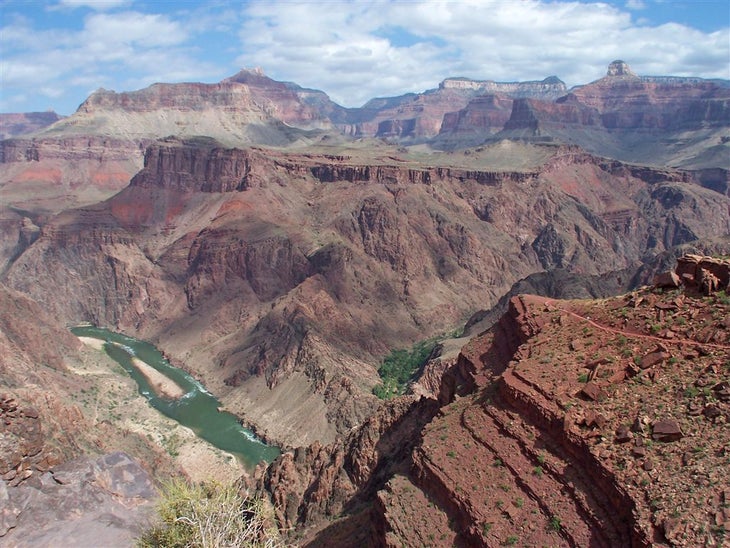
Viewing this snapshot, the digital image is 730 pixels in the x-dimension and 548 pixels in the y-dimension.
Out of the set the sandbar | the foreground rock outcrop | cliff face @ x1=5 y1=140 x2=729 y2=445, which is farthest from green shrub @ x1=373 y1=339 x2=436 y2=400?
the foreground rock outcrop

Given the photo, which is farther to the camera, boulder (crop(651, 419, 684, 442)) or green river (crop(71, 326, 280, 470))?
green river (crop(71, 326, 280, 470))

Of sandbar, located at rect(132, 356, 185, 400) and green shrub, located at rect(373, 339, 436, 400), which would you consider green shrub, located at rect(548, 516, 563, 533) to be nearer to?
green shrub, located at rect(373, 339, 436, 400)

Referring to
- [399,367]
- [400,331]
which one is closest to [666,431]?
[399,367]

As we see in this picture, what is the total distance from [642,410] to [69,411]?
140 feet

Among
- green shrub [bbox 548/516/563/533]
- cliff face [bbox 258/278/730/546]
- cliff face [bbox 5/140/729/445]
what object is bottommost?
cliff face [bbox 5/140/729/445]

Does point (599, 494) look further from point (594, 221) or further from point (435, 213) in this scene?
point (594, 221)

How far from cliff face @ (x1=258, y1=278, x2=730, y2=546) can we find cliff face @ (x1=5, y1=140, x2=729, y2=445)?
150ft

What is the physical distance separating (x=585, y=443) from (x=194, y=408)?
2774 inches

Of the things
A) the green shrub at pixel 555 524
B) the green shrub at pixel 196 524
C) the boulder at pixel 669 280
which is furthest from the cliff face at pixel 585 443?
the green shrub at pixel 196 524

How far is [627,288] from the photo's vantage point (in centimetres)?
10431

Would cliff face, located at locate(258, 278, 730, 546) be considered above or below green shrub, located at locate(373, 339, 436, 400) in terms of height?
above

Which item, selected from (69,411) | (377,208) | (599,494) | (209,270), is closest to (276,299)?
(209,270)

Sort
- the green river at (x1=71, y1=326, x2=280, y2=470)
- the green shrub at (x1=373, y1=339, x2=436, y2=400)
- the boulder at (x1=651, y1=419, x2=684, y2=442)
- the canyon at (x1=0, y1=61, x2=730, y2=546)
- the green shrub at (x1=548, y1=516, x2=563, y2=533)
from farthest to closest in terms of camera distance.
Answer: the green shrub at (x1=373, y1=339, x2=436, y2=400)
the green river at (x1=71, y1=326, x2=280, y2=470)
the canyon at (x1=0, y1=61, x2=730, y2=546)
the green shrub at (x1=548, y1=516, x2=563, y2=533)
the boulder at (x1=651, y1=419, x2=684, y2=442)

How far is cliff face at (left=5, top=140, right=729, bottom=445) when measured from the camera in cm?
9481
